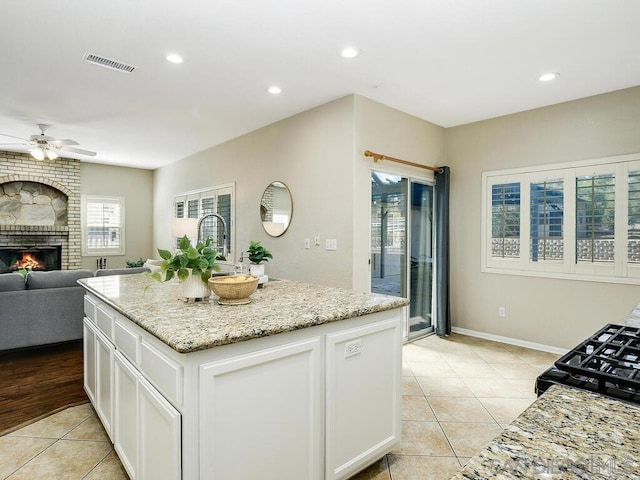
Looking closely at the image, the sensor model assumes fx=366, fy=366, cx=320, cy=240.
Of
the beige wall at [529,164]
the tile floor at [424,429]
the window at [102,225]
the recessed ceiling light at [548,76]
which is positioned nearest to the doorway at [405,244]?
the beige wall at [529,164]

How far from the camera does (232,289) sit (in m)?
1.83

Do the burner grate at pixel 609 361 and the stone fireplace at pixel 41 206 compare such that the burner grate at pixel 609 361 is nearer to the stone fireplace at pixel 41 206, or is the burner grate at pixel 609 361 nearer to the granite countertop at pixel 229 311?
the granite countertop at pixel 229 311

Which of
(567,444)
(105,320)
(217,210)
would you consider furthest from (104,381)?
(217,210)

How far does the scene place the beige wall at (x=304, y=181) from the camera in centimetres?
371

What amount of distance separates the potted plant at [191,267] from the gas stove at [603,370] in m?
1.48

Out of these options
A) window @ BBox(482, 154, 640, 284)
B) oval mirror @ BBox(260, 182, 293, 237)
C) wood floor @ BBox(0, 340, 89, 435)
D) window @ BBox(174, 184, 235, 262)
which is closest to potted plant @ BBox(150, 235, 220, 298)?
wood floor @ BBox(0, 340, 89, 435)

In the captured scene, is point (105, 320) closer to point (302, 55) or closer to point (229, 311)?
point (229, 311)

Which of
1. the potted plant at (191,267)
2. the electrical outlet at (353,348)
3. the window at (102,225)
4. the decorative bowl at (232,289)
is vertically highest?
the window at (102,225)

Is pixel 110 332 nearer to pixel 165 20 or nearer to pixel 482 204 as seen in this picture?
pixel 165 20

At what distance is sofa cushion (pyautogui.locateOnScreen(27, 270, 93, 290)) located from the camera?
3.88m

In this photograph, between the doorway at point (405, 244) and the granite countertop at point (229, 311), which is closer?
the granite countertop at point (229, 311)

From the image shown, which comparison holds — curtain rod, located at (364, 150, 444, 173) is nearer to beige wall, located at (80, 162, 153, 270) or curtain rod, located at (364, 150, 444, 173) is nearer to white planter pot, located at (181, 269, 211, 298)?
white planter pot, located at (181, 269, 211, 298)

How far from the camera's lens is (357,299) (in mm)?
2039

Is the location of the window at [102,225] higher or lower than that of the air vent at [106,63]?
lower
